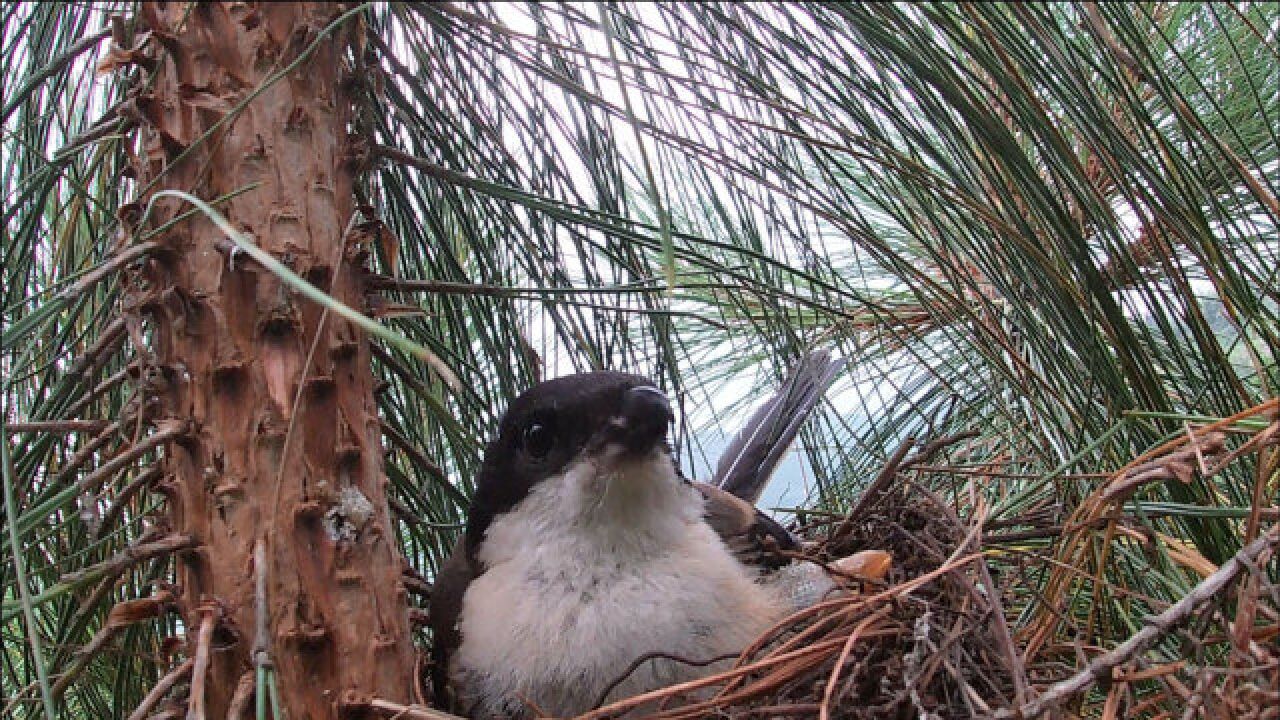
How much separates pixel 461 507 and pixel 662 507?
380mm

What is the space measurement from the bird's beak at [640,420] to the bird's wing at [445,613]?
0.32 m

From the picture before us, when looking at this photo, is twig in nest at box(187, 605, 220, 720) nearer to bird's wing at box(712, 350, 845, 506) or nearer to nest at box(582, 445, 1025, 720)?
nest at box(582, 445, 1025, 720)

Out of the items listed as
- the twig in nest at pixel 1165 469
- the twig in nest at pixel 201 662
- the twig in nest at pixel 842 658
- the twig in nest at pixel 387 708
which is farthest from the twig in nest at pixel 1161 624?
the twig in nest at pixel 201 662

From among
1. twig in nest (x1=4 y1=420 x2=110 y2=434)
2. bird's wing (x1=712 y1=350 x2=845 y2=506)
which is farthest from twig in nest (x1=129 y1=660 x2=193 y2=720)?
bird's wing (x1=712 y1=350 x2=845 y2=506)

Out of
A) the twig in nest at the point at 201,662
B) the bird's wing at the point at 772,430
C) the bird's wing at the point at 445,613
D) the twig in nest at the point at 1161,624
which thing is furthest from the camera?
the bird's wing at the point at 772,430

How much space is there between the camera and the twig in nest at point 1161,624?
0.80 m

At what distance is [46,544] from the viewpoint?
1385 mm

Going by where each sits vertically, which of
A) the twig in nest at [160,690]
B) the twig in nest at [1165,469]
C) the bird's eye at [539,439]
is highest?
the bird's eye at [539,439]

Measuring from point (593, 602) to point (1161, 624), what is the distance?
727 mm

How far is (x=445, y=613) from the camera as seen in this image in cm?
152

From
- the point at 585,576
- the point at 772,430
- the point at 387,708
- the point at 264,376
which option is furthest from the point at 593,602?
the point at 772,430

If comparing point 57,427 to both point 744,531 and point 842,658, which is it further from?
point 744,531

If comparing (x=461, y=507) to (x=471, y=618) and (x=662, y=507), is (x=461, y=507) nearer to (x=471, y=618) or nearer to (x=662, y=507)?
(x=471, y=618)

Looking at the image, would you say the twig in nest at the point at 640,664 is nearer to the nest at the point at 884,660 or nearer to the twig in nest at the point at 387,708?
the nest at the point at 884,660
